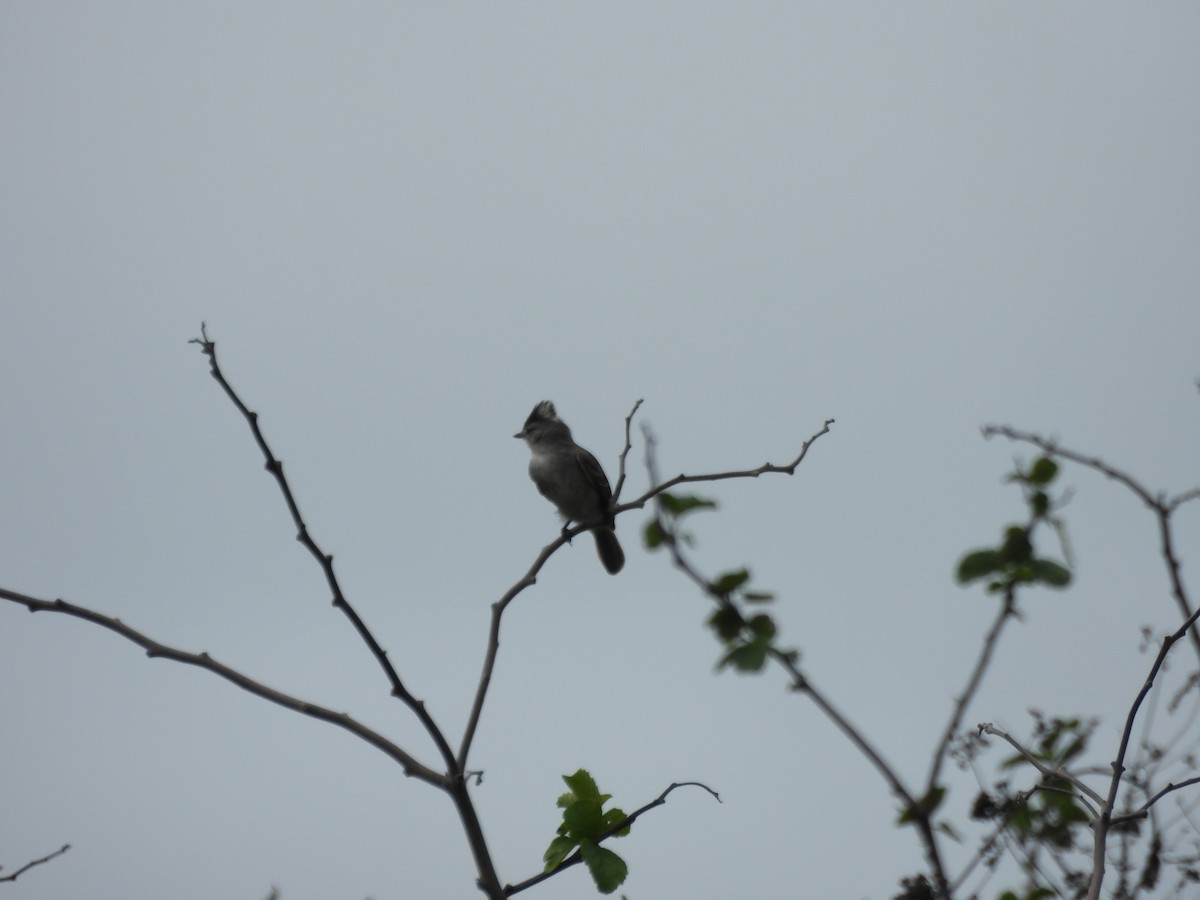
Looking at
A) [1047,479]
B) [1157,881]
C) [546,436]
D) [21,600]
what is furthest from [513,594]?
[546,436]

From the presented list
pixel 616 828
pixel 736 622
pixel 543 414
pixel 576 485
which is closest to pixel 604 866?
pixel 616 828

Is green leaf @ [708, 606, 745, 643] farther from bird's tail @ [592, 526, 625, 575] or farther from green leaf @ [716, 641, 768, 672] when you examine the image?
bird's tail @ [592, 526, 625, 575]

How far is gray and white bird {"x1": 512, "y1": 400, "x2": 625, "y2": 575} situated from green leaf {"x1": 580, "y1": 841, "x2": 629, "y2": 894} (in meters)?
9.52

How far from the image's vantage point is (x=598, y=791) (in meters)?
4.17

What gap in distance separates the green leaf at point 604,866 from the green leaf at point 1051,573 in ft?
6.63

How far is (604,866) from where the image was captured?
3.78 meters

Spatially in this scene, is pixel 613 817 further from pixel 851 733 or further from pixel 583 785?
pixel 851 733

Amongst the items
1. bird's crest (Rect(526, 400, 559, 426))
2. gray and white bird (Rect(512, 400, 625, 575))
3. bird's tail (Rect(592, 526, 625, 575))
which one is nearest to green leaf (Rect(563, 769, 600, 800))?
gray and white bird (Rect(512, 400, 625, 575))

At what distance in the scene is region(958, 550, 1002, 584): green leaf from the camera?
220 centimetres

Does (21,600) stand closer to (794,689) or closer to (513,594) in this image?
(513,594)

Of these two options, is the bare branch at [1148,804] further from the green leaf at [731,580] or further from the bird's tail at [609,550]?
the bird's tail at [609,550]

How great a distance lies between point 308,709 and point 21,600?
0.79 meters

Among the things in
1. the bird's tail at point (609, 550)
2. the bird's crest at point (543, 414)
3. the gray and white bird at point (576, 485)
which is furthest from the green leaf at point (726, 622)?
the bird's crest at point (543, 414)

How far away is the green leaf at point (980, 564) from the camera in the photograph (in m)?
2.20
